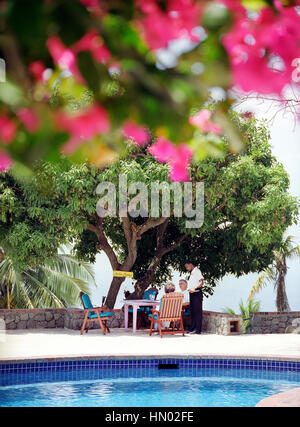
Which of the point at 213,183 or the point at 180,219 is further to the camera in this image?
Result: the point at 180,219

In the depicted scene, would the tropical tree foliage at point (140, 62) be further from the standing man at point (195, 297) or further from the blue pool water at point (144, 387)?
the standing man at point (195, 297)

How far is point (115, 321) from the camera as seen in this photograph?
483 inches

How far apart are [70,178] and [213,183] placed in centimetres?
286

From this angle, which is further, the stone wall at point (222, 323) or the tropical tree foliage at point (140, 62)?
the stone wall at point (222, 323)

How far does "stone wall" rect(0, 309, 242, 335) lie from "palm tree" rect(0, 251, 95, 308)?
4713mm

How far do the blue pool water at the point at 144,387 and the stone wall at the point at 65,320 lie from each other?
3.30m

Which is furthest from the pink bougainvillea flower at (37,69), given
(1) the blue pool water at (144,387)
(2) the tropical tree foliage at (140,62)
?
(1) the blue pool water at (144,387)

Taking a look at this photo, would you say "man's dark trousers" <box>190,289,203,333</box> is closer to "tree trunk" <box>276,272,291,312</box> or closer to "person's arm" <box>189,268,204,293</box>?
"person's arm" <box>189,268,204,293</box>

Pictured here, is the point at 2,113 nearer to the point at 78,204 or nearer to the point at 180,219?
the point at 78,204

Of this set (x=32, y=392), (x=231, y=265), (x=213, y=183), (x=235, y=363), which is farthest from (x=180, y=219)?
(x=32, y=392)

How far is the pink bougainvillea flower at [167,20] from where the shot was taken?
0.82 meters

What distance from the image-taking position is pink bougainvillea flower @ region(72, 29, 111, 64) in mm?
837

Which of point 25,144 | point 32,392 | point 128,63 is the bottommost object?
point 32,392

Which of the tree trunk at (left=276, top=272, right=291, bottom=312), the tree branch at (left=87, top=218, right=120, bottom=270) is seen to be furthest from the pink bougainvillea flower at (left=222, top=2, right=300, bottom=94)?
the tree trunk at (left=276, top=272, right=291, bottom=312)
